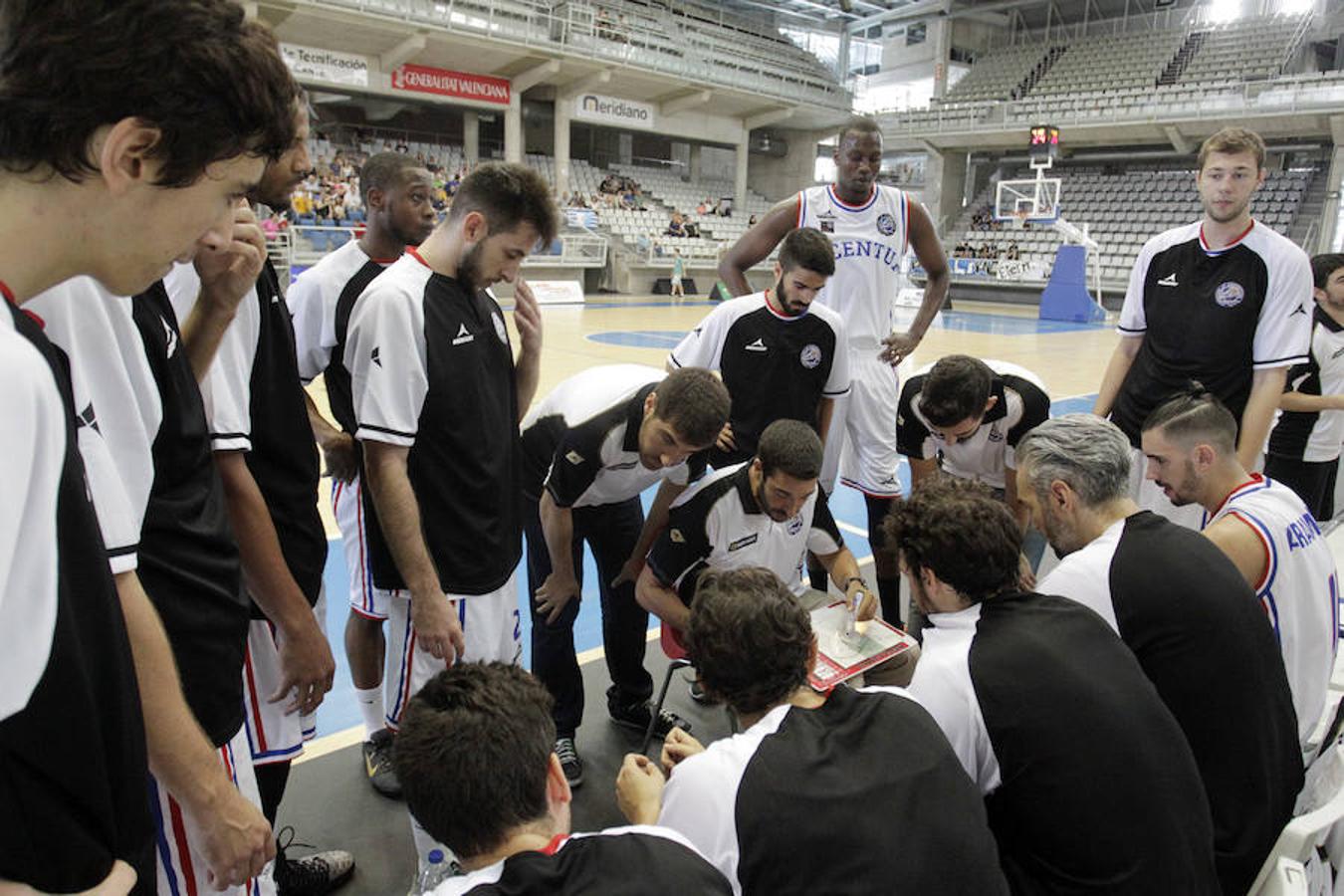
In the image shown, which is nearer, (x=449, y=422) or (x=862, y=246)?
(x=449, y=422)

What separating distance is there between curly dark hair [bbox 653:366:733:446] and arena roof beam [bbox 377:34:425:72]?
70.2 feet

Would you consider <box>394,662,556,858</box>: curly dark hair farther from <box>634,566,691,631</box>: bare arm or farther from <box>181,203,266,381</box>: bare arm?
<box>634,566,691,631</box>: bare arm

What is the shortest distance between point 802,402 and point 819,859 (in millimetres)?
2634

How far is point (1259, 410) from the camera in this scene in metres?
3.53

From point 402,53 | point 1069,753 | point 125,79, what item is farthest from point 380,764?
point 402,53

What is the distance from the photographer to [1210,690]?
1835mm

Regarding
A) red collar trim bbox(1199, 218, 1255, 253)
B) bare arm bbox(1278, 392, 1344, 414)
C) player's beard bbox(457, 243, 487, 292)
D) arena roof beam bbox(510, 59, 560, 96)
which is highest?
arena roof beam bbox(510, 59, 560, 96)

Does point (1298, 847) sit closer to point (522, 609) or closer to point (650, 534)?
point (650, 534)

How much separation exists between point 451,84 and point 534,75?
7.70 ft

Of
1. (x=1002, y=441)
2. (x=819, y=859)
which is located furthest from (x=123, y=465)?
(x=1002, y=441)

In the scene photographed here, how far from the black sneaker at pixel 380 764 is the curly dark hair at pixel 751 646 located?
68.7 inches

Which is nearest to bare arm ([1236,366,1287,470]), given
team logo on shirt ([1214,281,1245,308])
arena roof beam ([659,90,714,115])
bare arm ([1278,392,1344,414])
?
team logo on shirt ([1214,281,1245,308])

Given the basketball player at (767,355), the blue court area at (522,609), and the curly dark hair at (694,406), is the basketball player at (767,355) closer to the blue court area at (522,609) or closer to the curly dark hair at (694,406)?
the curly dark hair at (694,406)

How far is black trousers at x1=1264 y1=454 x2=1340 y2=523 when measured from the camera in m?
4.84
